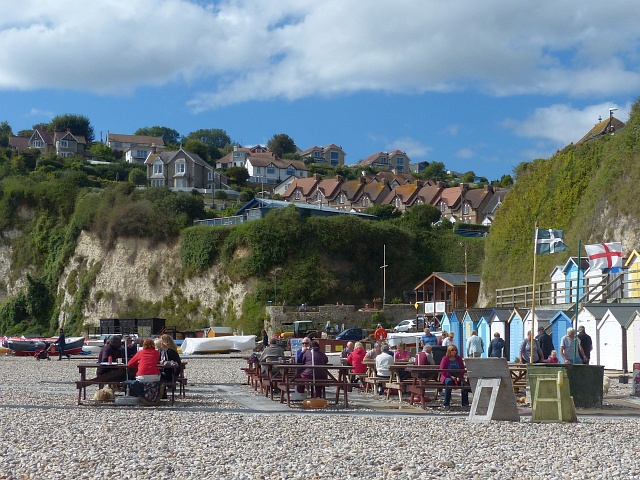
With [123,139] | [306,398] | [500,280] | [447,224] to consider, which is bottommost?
[306,398]

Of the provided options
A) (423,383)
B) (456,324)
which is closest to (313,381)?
(423,383)

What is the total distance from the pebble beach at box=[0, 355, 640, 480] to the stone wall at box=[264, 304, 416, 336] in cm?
4030

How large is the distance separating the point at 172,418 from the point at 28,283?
6591 cm

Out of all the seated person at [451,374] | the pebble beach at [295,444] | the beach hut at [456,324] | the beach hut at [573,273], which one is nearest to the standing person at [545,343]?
the seated person at [451,374]

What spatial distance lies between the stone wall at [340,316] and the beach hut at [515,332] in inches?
925

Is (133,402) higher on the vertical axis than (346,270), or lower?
lower

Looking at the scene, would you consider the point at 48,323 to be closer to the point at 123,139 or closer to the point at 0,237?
the point at 0,237

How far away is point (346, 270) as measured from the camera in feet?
211

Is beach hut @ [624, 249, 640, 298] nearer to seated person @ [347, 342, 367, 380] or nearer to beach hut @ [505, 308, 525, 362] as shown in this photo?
beach hut @ [505, 308, 525, 362]

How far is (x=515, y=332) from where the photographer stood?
30.9 meters

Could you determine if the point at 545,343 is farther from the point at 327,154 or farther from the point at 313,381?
the point at 327,154

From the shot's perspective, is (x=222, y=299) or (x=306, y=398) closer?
(x=306, y=398)

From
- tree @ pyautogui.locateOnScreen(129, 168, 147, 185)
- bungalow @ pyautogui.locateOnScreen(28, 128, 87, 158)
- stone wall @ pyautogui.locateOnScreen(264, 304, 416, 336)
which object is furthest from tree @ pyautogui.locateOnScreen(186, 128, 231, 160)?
stone wall @ pyautogui.locateOnScreen(264, 304, 416, 336)

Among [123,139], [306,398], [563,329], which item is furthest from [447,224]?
[123,139]
